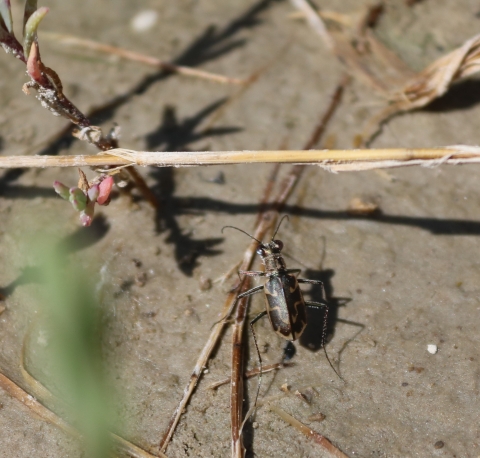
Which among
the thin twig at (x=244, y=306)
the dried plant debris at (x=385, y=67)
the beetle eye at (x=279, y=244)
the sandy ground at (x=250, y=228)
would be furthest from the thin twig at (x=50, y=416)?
the dried plant debris at (x=385, y=67)

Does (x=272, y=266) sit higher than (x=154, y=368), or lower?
higher

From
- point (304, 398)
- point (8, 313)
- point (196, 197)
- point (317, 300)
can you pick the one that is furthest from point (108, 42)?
point (304, 398)

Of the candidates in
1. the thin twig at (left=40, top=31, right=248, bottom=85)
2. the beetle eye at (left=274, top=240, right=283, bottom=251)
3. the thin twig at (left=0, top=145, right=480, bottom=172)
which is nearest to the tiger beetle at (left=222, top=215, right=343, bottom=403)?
the beetle eye at (left=274, top=240, right=283, bottom=251)

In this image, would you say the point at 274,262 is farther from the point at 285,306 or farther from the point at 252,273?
the point at 285,306

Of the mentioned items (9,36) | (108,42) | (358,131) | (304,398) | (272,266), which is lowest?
(304,398)

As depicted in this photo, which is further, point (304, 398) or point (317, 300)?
point (317, 300)

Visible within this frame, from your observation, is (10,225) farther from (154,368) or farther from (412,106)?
(412,106)

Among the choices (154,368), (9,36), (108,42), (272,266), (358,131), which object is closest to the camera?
(9,36)

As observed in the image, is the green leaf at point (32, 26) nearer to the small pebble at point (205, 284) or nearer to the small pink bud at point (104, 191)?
the small pink bud at point (104, 191)

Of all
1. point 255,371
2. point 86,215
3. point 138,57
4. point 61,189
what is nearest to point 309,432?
point 255,371
